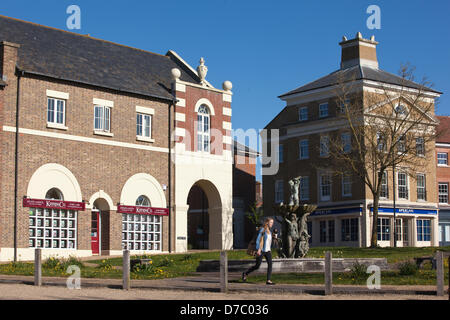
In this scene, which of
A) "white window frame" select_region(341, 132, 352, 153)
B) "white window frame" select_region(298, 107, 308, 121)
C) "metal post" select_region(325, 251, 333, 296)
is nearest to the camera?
"metal post" select_region(325, 251, 333, 296)

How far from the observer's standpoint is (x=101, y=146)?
36.0 meters

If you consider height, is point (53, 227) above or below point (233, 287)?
above

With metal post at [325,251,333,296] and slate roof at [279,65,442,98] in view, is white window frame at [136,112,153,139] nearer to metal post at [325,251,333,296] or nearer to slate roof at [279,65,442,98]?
slate roof at [279,65,442,98]

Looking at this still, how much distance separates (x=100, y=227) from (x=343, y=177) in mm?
20905

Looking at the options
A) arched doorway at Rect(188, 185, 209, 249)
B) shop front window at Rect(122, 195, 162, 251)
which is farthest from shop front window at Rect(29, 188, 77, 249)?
arched doorway at Rect(188, 185, 209, 249)

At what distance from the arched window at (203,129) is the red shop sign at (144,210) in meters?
4.29

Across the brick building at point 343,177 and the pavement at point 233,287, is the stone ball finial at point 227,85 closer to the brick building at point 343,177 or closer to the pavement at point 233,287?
the brick building at point 343,177

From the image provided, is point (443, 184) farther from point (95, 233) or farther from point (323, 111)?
point (95, 233)

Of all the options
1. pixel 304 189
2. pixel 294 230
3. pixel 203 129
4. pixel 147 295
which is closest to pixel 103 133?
pixel 203 129

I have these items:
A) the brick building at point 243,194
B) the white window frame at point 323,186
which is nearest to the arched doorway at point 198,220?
the brick building at point 243,194

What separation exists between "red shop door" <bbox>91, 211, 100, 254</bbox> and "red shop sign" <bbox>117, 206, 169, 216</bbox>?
1136 millimetres

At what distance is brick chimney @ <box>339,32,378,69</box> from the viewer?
182 feet
